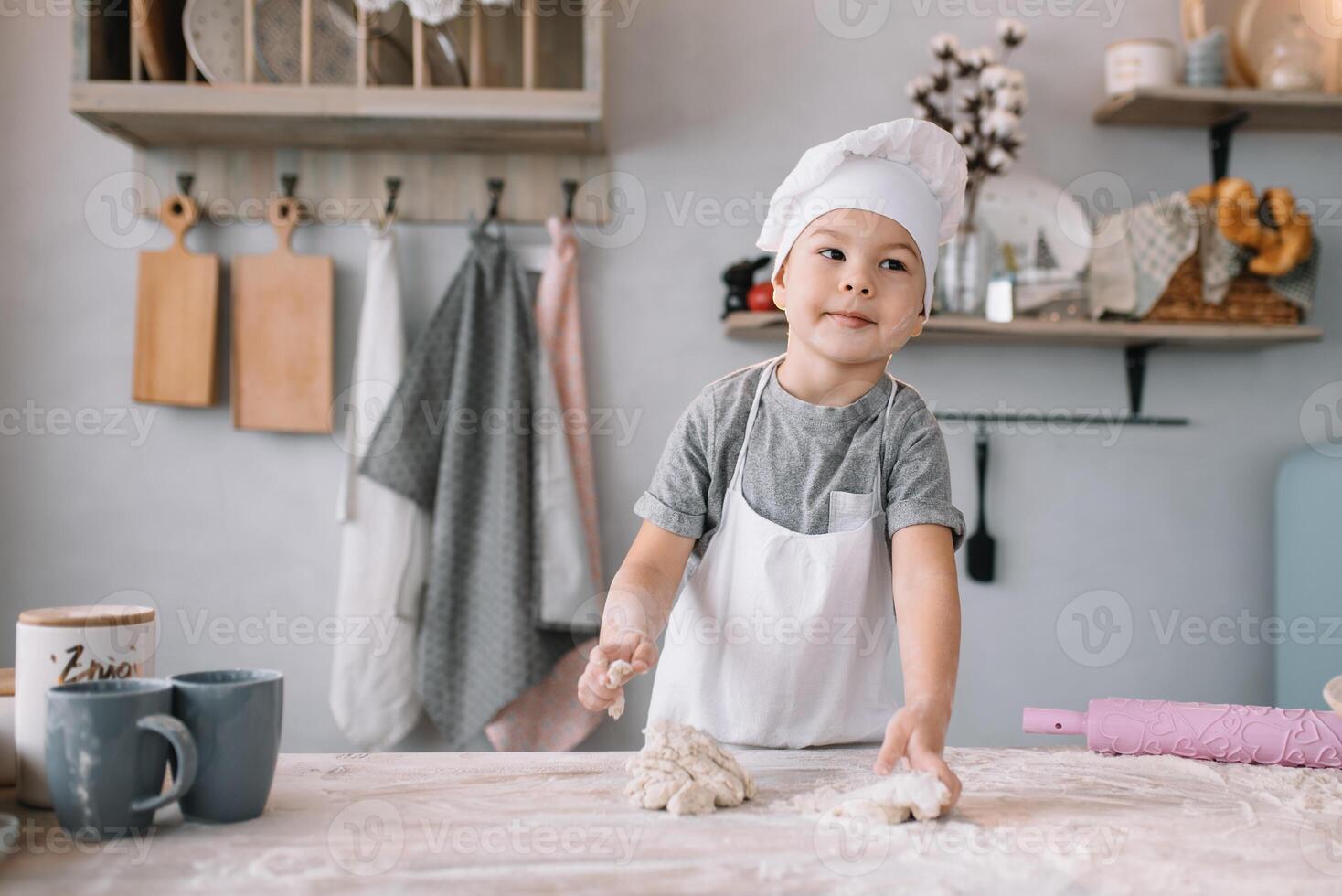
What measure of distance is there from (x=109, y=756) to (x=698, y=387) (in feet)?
4.77

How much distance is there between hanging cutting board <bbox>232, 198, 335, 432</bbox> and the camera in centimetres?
188

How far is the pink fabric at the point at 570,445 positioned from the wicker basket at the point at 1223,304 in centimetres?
98

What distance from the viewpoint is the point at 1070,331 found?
1.85 metres

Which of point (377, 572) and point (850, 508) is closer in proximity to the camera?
point (850, 508)

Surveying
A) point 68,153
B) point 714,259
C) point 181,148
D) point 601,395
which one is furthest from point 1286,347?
point 68,153

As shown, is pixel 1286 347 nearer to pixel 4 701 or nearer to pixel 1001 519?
pixel 1001 519

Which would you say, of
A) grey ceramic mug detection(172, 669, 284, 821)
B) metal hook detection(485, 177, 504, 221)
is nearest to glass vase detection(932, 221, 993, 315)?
metal hook detection(485, 177, 504, 221)

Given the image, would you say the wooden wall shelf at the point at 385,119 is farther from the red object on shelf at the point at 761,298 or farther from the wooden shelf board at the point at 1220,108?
the wooden shelf board at the point at 1220,108

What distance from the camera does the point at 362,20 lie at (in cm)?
169

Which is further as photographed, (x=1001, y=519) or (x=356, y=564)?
(x=1001, y=519)

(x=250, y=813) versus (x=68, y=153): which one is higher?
(x=68, y=153)

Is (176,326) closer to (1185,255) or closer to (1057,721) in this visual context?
(1057,721)

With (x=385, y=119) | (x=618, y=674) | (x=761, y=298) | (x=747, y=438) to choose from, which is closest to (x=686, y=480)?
(x=747, y=438)

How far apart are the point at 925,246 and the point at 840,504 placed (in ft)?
0.78
